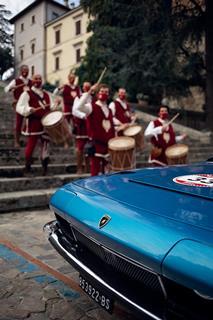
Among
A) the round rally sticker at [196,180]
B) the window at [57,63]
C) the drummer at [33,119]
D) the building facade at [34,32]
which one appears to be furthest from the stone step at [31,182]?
the building facade at [34,32]

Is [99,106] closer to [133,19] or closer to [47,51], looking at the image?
[133,19]

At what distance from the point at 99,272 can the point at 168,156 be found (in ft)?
16.7

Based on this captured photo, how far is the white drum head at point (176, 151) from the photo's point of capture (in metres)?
6.99

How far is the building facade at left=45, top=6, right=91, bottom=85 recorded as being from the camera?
140 feet

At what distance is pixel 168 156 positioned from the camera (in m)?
7.13

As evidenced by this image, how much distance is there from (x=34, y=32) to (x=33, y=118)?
1841 inches

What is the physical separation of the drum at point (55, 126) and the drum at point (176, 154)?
1.91 m

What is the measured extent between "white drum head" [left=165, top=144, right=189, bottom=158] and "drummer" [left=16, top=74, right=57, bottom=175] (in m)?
2.20

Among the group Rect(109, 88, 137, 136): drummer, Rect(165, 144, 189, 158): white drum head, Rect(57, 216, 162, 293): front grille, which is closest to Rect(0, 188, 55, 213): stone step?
Rect(165, 144, 189, 158): white drum head

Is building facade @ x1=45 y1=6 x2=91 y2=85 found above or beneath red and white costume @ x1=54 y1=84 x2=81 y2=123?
above

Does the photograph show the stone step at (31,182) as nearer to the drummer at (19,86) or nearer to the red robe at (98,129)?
the red robe at (98,129)

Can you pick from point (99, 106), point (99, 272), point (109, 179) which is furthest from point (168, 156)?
point (99, 272)

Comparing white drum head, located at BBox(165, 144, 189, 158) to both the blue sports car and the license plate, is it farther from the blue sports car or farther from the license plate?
the license plate

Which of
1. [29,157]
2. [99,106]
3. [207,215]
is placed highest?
[99,106]
